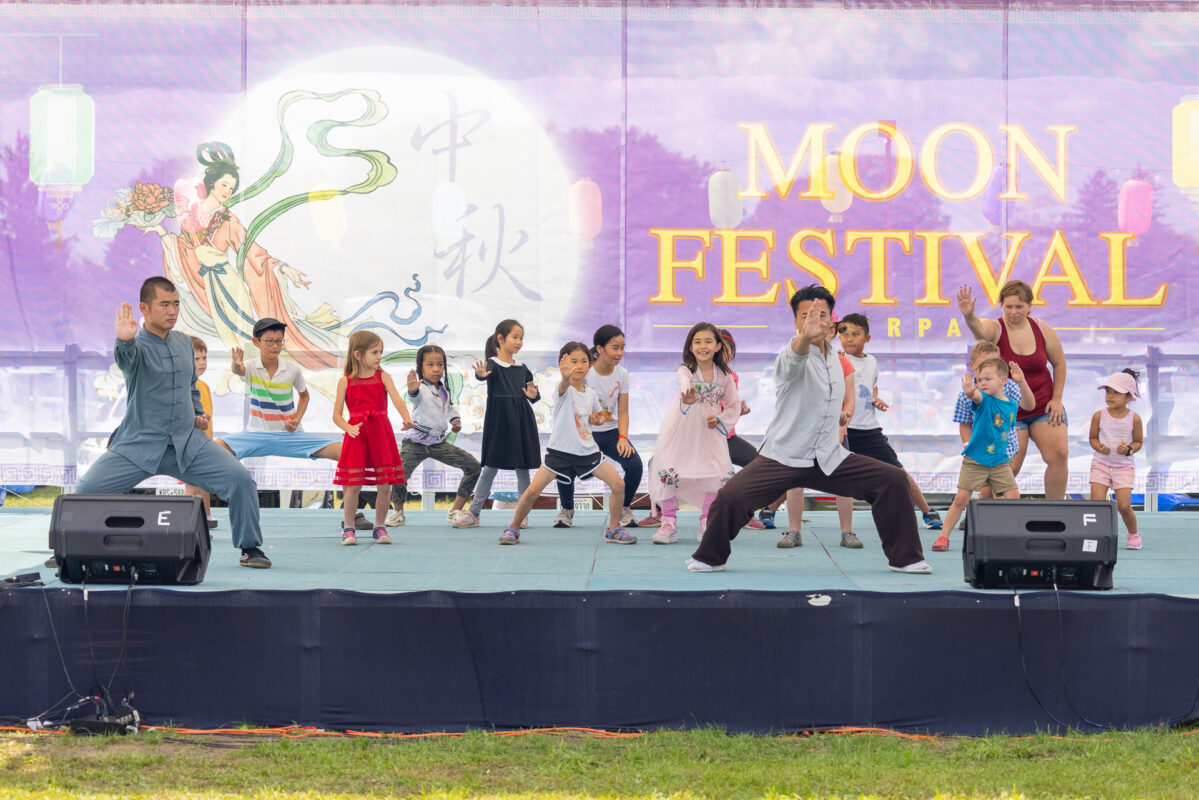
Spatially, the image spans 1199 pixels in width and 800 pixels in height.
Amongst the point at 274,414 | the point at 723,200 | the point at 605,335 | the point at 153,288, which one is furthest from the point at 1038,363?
the point at 274,414

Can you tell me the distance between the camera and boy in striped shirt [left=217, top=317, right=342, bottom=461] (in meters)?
8.70

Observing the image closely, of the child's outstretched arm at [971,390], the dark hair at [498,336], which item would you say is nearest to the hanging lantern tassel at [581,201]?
the dark hair at [498,336]

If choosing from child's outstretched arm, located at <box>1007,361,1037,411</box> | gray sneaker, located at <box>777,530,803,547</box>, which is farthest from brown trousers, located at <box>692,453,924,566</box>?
child's outstretched arm, located at <box>1007,361,1037,411</box>

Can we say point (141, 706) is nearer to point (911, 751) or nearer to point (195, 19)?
point (911, 751)

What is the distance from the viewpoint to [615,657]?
16.0 ft

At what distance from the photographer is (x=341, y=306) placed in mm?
9820

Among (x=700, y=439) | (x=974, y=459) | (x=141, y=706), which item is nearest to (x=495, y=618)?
(x=141, y=706)

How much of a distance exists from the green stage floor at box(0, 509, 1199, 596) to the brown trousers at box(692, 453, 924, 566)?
298 mm

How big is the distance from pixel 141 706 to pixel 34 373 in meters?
5.78

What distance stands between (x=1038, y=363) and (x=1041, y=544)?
8.28 feet

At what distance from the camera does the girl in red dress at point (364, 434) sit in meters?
7.61

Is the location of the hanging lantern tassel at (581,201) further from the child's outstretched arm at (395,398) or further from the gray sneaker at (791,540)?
the gray sneaker at (791,540)

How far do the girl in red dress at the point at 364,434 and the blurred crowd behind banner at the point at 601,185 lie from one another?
2.03 m

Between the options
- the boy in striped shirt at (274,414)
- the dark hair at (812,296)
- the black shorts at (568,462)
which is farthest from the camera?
the boy in striped shirt at (274,414)
